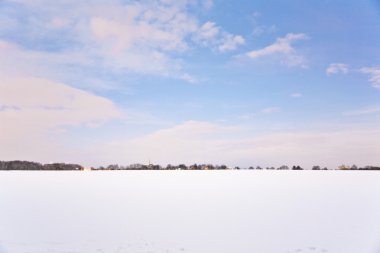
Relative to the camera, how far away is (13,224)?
31.4ft

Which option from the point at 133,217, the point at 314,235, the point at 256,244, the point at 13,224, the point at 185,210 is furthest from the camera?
the point at 185,210

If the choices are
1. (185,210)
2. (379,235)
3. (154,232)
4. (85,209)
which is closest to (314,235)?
(379,235)

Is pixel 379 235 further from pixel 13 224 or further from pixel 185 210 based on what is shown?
pixel 13 224

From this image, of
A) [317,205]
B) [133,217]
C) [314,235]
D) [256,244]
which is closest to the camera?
[256,244]

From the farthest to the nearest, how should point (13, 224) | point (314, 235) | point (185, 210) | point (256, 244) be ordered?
point (185, 210) < point (13, 224) < point (314, 235) < point (256, 244)

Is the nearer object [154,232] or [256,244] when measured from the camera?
[256,244]

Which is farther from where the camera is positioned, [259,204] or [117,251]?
[259,204]

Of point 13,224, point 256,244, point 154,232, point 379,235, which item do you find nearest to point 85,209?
point 13,224

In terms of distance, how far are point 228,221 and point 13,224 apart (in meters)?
5.49

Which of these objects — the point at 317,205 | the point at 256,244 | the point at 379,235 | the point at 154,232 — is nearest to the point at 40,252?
the point at 154,232

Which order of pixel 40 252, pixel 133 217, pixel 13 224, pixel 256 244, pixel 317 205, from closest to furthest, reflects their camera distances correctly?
1. pixel 40 252
2. pixel 256 244
3. pixel 13 224
4. pixel 133 217
5. pixel 317 205

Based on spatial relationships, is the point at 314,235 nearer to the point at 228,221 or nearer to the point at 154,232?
the point at 228,221

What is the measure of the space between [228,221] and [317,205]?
4.26 m

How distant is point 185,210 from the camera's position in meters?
11.6
